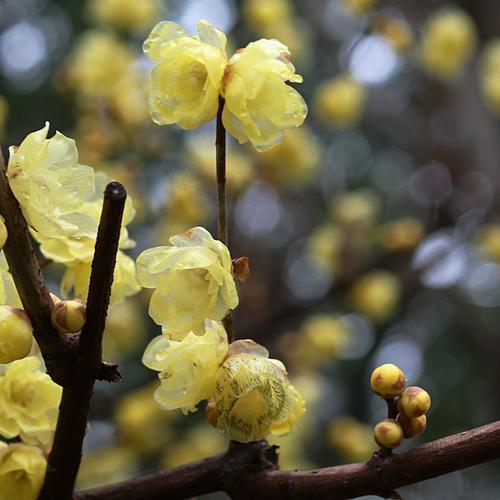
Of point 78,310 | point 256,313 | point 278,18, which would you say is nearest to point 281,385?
point 78,310

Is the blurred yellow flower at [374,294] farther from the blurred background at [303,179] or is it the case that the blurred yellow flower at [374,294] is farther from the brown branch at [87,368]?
the brown branch at [87,368]

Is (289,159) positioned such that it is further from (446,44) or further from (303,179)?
(446,44)

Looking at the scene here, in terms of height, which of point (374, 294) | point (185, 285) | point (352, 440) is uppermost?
point (185, 285)

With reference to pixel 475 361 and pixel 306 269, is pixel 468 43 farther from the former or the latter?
pixel 475 361

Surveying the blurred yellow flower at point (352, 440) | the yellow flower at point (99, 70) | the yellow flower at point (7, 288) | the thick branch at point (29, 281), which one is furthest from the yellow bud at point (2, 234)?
the blurred yellow flower at point (352, 440)

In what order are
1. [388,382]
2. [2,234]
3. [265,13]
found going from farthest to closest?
[265,13]
[388,382]
[2,234]

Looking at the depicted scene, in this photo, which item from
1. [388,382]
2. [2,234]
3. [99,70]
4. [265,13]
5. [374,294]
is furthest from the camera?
[265,13]

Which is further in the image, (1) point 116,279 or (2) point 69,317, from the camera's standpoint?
(1) point 116,279

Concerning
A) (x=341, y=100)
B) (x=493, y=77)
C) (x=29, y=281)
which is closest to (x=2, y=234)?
(x=29, y=281)
